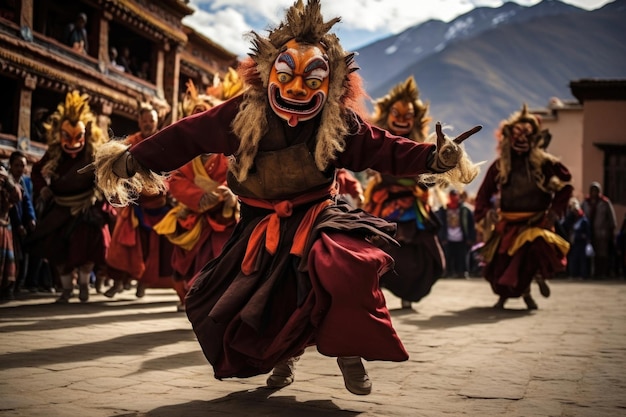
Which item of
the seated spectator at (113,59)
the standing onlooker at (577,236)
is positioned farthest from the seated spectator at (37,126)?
the standing onlooker at (577,236)

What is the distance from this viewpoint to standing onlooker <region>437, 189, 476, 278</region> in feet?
53.3

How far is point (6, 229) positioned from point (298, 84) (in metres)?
5.57

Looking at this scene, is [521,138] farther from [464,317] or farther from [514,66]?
[514,66]

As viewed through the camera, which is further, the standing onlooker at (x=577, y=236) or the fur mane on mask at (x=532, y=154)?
the standing onlooker at (x=577, y=236)

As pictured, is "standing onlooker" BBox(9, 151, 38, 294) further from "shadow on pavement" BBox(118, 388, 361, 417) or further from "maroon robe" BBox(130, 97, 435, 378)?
"shadow on pavement" BBox(118, 388, 361, 417)

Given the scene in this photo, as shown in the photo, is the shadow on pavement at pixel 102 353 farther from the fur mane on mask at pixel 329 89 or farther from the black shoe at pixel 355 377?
the fur mane on mask at pixel 329 89

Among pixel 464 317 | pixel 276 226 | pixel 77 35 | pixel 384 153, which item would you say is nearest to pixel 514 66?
pixel 77 35

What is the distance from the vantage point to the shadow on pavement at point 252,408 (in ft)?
10.7

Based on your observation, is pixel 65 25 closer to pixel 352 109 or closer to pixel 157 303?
pixel 157 303

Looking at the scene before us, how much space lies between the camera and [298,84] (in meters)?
3.99

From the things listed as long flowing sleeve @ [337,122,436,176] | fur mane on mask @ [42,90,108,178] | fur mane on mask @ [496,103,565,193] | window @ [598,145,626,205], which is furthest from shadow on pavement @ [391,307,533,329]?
window @ [598,145,626,205]

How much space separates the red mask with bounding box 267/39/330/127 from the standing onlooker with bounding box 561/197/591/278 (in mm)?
12897

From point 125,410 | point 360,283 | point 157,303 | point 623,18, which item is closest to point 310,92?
point 360,283

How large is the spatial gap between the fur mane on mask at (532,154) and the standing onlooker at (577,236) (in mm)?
7886
